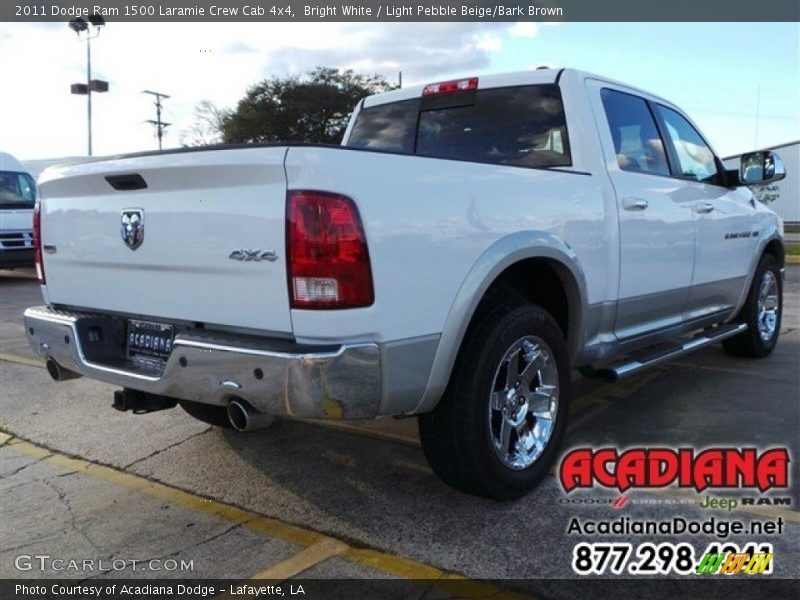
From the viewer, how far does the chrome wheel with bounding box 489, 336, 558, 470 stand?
330 centimetres

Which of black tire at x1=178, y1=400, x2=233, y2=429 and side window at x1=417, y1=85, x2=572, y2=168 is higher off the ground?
side window at x1=417, y1=85, x2=572, y2=168

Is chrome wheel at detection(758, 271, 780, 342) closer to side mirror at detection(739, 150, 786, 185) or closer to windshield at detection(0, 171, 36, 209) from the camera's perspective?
side mirror at detection(739, 150, 786, 185)

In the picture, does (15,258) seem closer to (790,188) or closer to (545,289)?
(545,289)

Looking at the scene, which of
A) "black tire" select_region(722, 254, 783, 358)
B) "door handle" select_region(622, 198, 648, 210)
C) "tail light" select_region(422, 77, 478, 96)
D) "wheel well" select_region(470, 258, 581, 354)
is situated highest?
"tail light" select_region(422, 77, 478, 96)

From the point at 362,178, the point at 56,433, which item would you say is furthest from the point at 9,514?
the point at 362,178

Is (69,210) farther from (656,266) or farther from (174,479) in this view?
(656,266)

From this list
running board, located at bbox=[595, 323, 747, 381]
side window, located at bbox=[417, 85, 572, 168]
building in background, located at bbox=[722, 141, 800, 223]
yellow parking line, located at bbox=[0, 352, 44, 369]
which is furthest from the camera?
building in background, located at bbox=[722, 141, 800, 223]

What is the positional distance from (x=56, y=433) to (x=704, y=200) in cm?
458

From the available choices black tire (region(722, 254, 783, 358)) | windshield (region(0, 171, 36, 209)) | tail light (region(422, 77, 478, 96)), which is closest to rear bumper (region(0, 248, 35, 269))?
windshield (region(0, 171, 36, 209))

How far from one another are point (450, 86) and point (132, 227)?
7.34 feet

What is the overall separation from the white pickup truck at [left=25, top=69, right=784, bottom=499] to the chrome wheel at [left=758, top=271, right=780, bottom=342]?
1780 millimetres

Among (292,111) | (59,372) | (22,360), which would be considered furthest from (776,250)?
(292,111)

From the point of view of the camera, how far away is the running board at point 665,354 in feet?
12.9

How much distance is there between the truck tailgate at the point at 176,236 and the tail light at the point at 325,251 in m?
0.06
